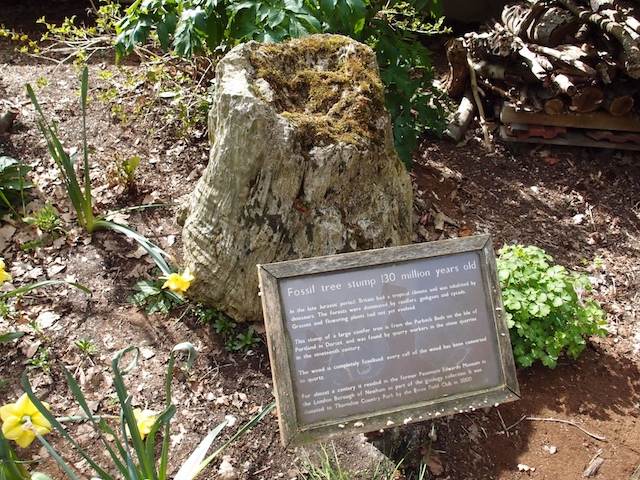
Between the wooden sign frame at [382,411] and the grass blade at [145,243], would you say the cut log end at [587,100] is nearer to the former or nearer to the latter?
the wooden sign frame at [382,411]

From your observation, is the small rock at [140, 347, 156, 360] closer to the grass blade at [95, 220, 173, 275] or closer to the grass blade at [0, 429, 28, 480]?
the grass blade at [95, 220, 173, 275]

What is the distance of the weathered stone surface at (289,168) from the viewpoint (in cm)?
251

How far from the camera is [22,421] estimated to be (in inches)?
71.7

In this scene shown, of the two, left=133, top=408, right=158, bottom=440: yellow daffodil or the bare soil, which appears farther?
the bare soil

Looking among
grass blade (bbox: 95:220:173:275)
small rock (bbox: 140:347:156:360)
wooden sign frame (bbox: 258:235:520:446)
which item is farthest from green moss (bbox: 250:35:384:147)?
small rock (bbox: 140:347:156:360)

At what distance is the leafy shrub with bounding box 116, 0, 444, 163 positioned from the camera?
2.85 m

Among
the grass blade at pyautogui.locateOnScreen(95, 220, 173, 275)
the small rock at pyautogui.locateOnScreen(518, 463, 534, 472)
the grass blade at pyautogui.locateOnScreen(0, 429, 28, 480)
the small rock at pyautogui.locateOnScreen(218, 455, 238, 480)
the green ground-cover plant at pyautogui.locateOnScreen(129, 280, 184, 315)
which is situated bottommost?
the small rock at pyautogui.locateOnScreen(518, 463, 534, 472)

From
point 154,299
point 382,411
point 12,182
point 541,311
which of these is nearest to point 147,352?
point 154,299

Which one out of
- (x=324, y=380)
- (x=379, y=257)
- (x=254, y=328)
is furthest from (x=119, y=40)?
(x=324, y=380)

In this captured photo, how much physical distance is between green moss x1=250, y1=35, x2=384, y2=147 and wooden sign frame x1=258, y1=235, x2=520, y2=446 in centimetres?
68

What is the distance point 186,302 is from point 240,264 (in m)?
0.44

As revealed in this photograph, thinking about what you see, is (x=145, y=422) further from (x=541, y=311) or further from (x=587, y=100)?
(x=587, y=100)

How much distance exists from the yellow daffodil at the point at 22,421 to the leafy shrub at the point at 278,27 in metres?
1.85

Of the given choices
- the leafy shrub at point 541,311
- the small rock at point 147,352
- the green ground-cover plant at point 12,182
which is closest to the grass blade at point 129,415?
the small rock at point 147,352
